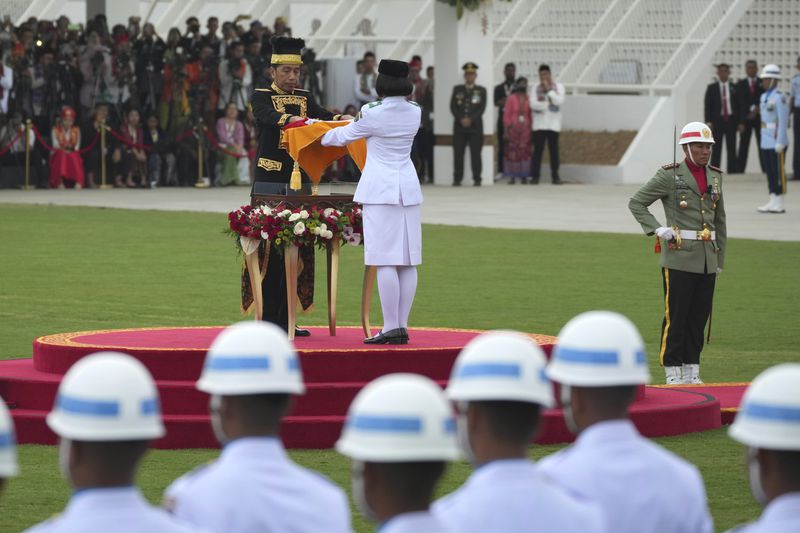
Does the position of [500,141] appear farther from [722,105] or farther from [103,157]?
[103,157]

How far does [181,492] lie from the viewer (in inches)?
165

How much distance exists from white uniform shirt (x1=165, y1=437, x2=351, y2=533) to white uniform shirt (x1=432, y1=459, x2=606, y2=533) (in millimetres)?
283

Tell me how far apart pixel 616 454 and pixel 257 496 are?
917 millimetres

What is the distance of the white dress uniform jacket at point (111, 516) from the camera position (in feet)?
12.1

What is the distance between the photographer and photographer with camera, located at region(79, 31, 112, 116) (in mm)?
29859

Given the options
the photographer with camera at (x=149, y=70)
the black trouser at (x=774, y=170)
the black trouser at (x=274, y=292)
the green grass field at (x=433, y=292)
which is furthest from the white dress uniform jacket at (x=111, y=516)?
the photographer with camera at (x=149, y=70)

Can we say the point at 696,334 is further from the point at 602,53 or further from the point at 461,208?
the point at 602,53

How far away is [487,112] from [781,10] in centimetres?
723

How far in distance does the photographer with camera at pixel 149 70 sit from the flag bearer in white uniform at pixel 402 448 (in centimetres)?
2725

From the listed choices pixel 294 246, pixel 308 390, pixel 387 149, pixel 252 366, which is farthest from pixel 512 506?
pixel 294 246

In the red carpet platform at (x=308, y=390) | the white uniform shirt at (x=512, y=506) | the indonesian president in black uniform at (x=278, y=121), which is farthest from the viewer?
the indonesian president in black uniform at (x=278, y=121)

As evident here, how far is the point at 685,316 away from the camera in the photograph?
39.1 feet

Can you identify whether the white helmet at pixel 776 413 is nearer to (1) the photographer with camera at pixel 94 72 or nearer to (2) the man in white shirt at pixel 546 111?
(1) the photographer with camera at pixel 94 72

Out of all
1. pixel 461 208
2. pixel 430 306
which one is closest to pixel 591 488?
pixel 430 306
